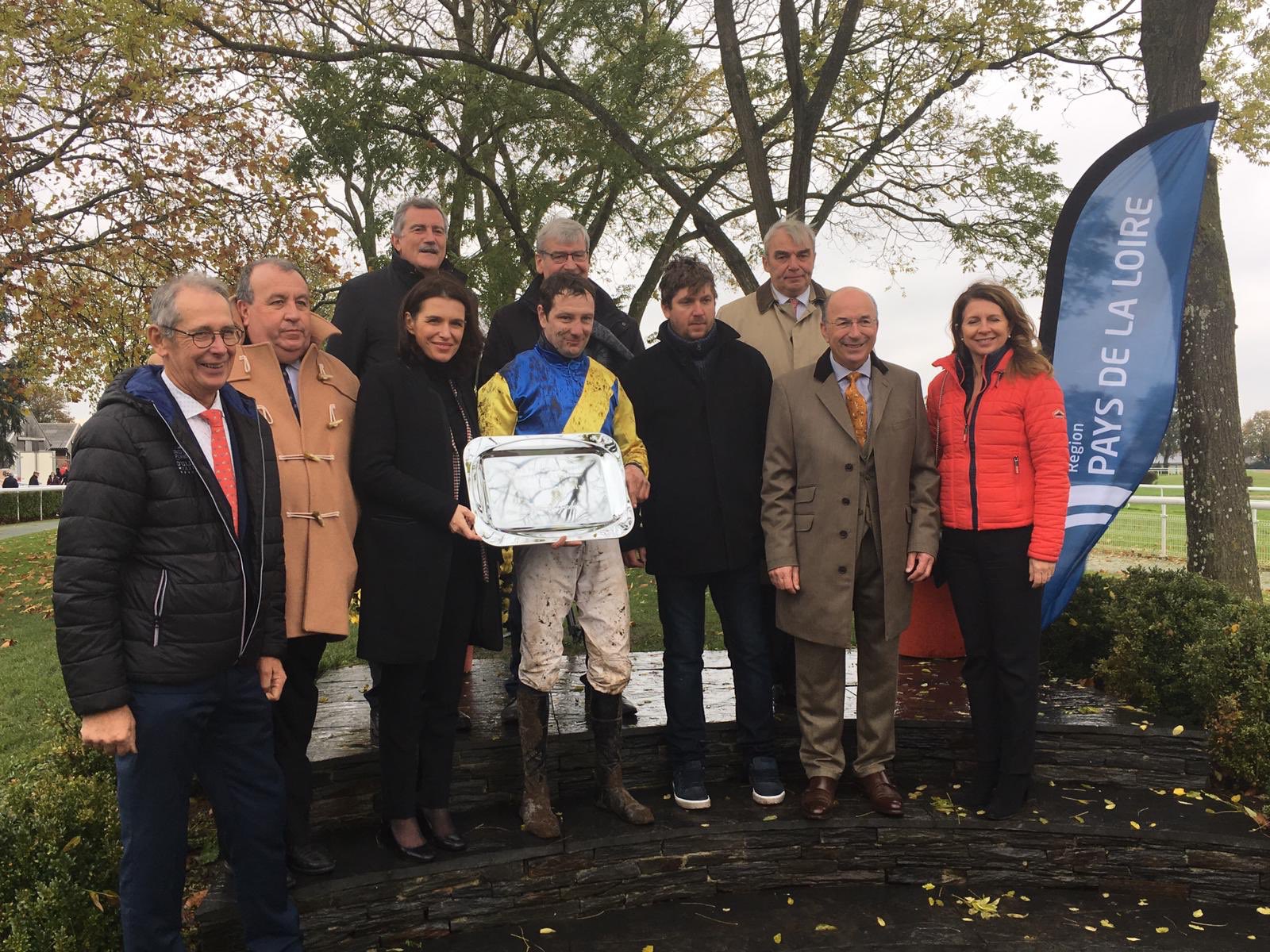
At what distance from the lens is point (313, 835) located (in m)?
3.61

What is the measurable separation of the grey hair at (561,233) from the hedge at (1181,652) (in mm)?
3568

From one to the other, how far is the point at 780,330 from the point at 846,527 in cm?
115

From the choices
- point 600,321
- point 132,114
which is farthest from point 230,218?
point 600,321

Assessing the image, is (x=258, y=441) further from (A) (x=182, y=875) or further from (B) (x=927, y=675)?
(B) (x=927, y=675)

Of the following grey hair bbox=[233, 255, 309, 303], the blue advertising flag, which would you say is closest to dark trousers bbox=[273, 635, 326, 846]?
grey hair bbox=[233, 255, 309, 303]

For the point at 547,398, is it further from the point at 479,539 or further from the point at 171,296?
the point at 171,296

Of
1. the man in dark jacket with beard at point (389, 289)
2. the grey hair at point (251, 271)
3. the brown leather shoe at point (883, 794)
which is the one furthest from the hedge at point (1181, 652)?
the grey hair at point (251, 271)

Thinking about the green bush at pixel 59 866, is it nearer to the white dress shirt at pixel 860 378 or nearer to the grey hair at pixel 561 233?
the grey hair at pixel 561 233

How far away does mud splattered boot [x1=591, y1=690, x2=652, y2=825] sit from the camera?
369cm

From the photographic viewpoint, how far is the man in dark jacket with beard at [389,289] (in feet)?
12.7

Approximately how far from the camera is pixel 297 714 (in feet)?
10.3

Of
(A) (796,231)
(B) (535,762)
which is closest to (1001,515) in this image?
(A) (796,231)

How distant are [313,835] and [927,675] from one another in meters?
3.50

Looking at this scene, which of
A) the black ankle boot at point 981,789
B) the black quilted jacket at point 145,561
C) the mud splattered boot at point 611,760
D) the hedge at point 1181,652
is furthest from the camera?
the hedge at point 1181,652
